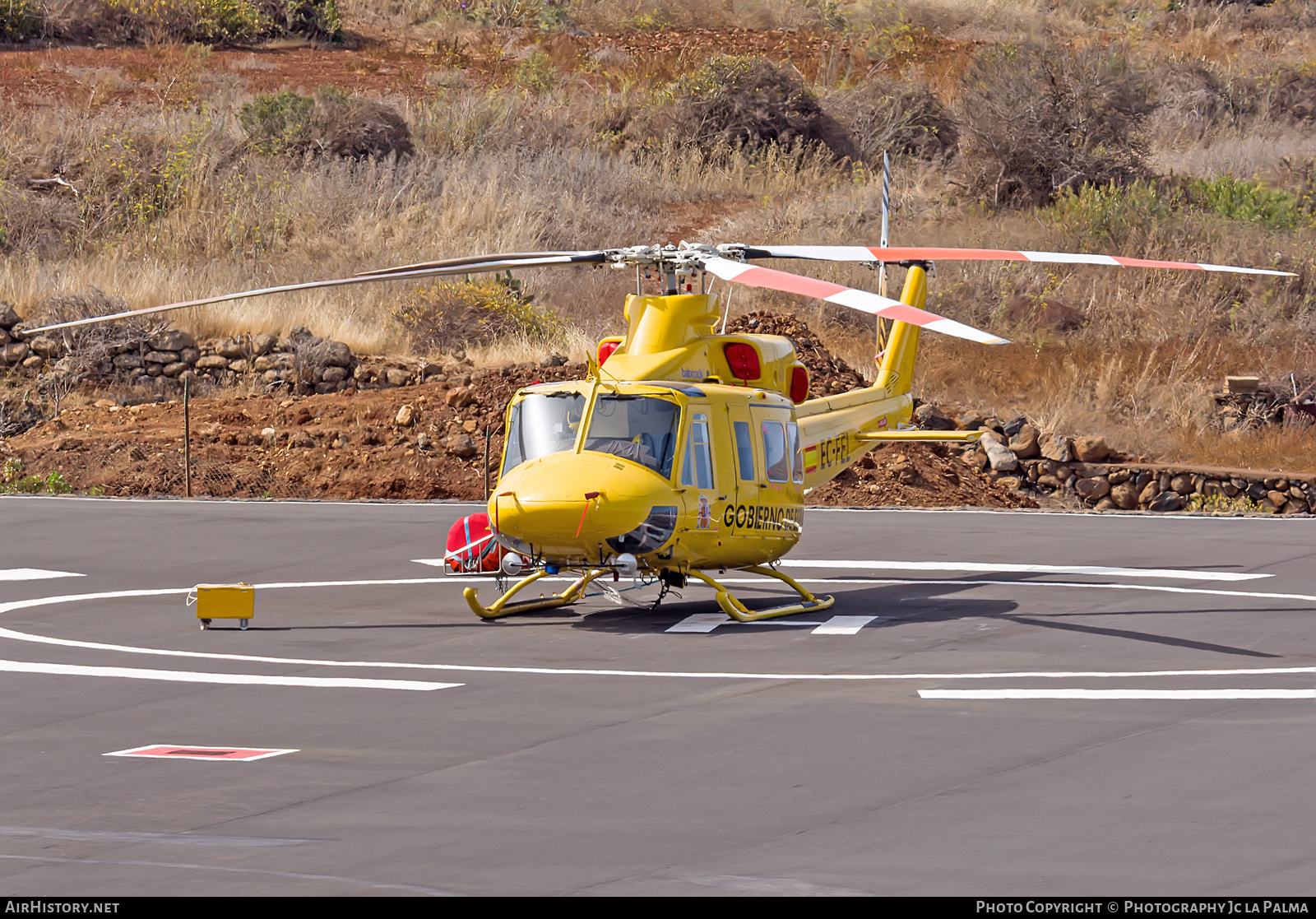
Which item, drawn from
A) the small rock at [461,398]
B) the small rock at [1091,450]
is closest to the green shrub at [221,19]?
the small rock at [461,398]

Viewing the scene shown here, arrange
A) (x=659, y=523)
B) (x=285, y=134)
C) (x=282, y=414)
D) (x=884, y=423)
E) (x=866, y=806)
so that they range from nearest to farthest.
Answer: (x=866, y=806) → (x=659, y=523) → (x=884, y=423) → (x=282, y=414) → (x=285, y=134)

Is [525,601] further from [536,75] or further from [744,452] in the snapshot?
[536,75]

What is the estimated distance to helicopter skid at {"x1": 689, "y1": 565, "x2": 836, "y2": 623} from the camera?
15.4 meters

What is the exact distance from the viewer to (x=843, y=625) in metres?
15.4

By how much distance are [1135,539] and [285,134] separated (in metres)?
30.4

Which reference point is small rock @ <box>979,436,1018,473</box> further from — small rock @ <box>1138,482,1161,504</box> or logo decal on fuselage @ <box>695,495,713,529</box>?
logo decal on fuselage @ <box>695,495,713,529</box>

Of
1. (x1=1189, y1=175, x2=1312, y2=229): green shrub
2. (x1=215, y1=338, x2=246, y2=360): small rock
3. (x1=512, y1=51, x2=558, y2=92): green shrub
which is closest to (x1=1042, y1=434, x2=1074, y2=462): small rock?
(x1=1189, y1=175, x2=1312, y2=229): green shrub

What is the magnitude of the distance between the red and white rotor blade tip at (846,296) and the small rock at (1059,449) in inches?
653

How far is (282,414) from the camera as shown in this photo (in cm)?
3144

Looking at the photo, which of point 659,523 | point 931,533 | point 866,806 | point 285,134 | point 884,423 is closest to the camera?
point 866,806

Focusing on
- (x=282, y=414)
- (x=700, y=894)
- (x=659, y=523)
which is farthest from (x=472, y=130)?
(x=700, y=894)

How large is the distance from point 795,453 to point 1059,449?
574 inches

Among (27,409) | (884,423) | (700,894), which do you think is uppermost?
(700,894)
